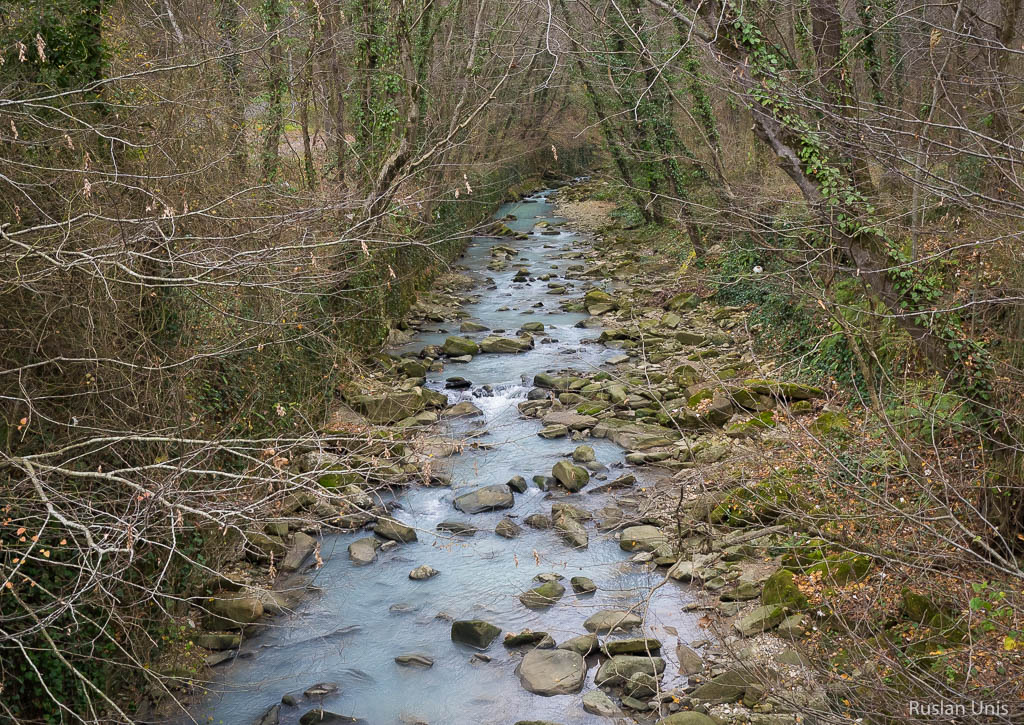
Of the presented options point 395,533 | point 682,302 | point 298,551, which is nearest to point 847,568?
point 395,533

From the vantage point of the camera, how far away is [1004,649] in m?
4.84

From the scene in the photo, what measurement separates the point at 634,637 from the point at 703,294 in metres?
11.1

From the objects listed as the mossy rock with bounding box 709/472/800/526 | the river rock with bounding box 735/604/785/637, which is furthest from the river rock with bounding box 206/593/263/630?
the mossy rock with bounding box 709/472/800/526

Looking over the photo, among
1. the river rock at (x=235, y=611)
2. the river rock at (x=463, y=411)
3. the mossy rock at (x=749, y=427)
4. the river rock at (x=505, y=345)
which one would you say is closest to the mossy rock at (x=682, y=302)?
the river rock at (x=505, y=345)

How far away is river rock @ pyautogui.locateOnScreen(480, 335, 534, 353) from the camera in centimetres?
1580

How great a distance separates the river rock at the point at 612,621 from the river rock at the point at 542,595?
529 mm

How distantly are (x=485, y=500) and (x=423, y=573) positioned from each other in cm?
153

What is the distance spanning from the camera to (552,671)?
710 centimetres

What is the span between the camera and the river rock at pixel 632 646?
7215 mm

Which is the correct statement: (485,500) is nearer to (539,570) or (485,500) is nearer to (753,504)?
(539,570)

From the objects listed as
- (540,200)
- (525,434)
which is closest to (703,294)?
(525,434)

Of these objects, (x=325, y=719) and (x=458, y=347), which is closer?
(x=325, y=719)

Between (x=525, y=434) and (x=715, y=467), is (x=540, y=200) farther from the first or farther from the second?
(x=715, y=467)

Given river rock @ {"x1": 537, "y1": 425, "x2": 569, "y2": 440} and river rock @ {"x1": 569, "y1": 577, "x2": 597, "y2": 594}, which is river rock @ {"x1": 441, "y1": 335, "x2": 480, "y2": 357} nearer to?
river rock @ {"x1": 537, "y1": 425, "x2": 569, "y2": 440}
